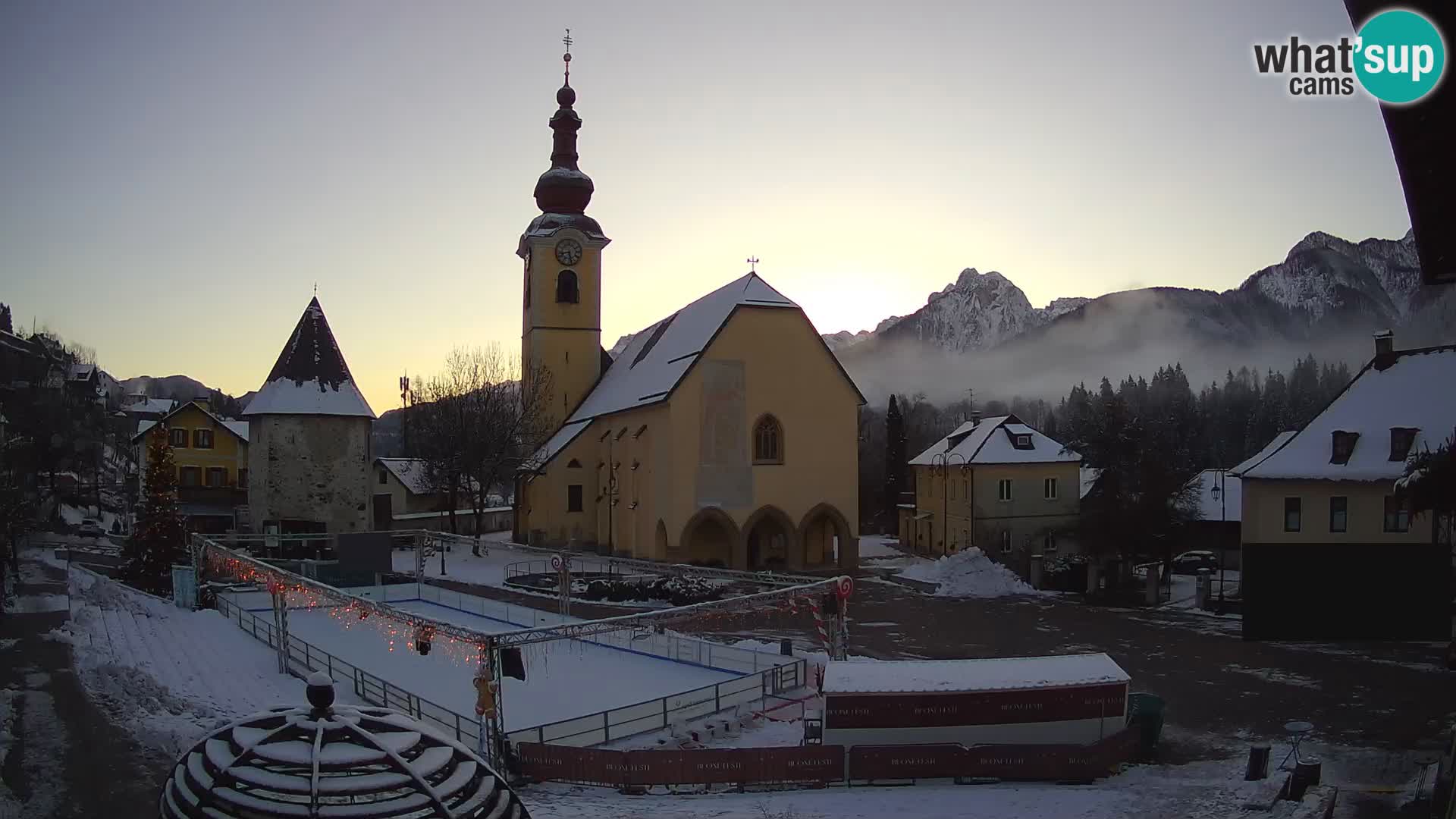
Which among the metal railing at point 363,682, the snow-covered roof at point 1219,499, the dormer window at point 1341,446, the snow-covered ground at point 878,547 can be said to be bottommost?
the snow-covered ground at point 878,547

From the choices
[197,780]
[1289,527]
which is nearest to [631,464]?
[1289,527]

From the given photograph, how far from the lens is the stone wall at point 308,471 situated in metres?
41.3

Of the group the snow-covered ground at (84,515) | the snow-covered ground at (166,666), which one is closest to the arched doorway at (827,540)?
the snow-covered ground at (166,666)

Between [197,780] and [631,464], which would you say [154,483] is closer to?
Result: [631,464]

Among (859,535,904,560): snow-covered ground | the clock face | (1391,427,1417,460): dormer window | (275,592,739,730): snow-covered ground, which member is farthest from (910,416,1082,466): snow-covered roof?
(275,592,739,730): snow-covered ground

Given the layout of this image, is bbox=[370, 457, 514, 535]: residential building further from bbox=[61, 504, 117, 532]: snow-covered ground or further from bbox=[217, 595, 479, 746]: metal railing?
bbox=[217, 595, 479, 746]: metal railing

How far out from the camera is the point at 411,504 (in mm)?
69625

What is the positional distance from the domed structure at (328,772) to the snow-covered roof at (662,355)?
3647cm

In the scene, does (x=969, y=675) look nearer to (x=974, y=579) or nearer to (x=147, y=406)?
(x=974, y=579)

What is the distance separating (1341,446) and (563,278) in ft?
126

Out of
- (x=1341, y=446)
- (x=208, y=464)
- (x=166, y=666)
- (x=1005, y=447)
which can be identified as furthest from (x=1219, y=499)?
(x=208, y=464)

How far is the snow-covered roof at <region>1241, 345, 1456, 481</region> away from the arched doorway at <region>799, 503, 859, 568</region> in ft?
57.1

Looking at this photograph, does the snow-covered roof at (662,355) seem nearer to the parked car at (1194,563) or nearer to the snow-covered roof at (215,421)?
the parked car at (1194,563)

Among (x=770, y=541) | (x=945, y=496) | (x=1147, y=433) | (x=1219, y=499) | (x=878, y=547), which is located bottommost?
(x=878, y=547)
